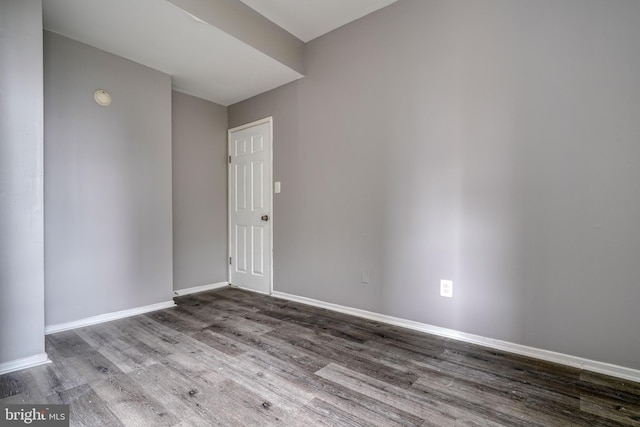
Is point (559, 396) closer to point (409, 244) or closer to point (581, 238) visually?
point (581, 238)

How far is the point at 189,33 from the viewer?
2475mm

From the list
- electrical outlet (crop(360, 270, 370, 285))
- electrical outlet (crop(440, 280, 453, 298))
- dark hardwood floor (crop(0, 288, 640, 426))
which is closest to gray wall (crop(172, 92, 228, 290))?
dark hardwood floor (crop(0, 288, 640, 426))

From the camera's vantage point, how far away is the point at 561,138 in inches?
76.0

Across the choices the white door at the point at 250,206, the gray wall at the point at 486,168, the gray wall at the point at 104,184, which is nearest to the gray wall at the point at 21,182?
the gray wall at the point at 104,184

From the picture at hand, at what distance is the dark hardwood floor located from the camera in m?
1.43

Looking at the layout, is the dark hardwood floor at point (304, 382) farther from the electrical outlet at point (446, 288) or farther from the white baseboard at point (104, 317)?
the electrical outlet at point (446, 288)

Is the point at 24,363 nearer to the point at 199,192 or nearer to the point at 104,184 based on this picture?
the point at 104,184

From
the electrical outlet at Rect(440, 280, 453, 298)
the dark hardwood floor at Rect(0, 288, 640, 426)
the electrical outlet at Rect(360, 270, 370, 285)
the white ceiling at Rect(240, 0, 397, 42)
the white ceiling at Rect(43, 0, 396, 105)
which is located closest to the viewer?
the dark hardwood floor at Rect(0, 288, 640, 426)

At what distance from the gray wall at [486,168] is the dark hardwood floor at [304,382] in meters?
0.36

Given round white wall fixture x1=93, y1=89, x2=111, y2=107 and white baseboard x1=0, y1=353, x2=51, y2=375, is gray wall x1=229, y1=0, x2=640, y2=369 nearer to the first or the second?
round white wall fixture x1=93, y1=89, x2=111, y2=107

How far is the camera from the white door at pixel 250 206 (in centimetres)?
370

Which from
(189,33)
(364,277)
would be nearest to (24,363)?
(364,277)

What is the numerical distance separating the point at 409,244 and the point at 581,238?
1.13m

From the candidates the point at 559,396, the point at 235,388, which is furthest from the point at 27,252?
the point at 559,396
